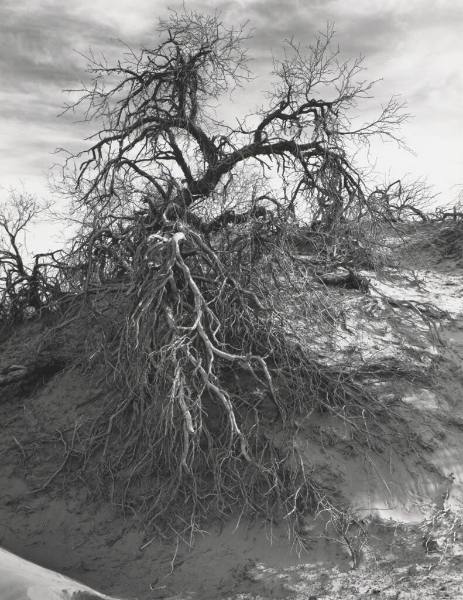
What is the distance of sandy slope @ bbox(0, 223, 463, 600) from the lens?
5738 millimetres

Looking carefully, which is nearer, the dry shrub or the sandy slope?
the sandy slope

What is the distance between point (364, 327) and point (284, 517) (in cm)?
290

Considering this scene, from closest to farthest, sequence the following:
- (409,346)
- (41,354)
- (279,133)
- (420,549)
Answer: (420,549)
(409,346)
(279,133)
(41,354)

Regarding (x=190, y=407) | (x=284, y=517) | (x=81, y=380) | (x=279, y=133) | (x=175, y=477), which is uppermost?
(x=279, y=133)

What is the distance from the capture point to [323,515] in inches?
248

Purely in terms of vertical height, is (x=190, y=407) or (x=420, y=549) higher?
(x=190, y=407)

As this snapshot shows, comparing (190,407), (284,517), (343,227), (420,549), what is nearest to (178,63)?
(343,227)

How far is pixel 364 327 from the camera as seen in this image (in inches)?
320

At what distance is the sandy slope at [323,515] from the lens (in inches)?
226

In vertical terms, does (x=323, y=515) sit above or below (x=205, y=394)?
below

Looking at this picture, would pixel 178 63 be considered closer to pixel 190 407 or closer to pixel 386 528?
pixel 190 407

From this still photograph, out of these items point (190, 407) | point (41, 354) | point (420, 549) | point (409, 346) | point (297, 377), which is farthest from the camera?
point (41, 354)

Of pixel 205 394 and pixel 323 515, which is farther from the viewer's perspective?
pixel 205 394

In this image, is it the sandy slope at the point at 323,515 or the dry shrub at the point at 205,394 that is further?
the dry shrub at the point at 205,394
